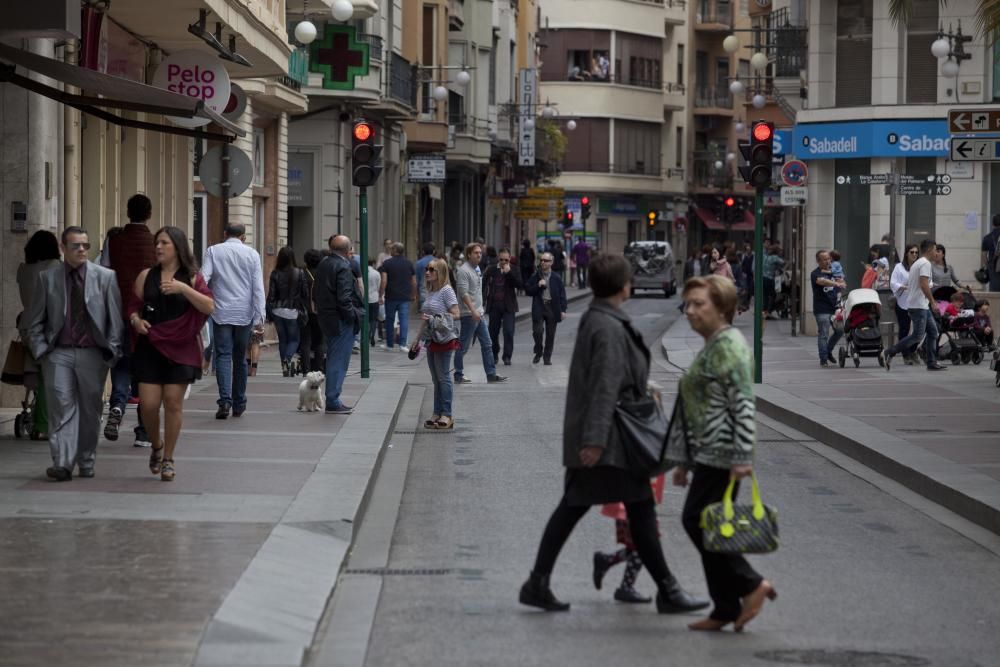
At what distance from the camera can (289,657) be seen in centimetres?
712

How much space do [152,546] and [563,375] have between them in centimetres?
1687

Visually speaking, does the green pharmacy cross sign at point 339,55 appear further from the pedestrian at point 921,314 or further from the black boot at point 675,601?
the black boot at point 675,601

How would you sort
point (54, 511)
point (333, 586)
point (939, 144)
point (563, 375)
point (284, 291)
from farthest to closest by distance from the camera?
point (939, 144)
point (563, 375)
point (284, 291)
point (54, 511)
point (333, 586)

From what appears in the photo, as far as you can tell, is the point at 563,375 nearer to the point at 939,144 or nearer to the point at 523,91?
the point at 939,144

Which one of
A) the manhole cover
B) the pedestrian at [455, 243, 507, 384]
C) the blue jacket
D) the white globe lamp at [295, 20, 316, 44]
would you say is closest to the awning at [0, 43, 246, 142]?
the manhole cover

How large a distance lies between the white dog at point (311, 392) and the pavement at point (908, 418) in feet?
15.1

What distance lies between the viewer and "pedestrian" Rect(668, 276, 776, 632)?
797cm

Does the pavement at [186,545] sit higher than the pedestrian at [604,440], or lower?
lower

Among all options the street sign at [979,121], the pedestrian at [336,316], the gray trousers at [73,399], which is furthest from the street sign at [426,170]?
the gray trousers at [73,399]

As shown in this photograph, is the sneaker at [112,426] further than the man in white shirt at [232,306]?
No

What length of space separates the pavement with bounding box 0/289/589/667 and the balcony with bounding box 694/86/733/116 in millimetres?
78504

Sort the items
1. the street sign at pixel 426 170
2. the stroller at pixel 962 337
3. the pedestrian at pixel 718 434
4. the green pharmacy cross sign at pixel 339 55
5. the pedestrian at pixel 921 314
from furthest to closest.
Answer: the street sign at pixel 426 170, the green pharmacy cross sign at pixel 339 55, the stroller at pixel 962 337, the pedestrian at pixel 921 314, the pedestrian at pixel 718 434

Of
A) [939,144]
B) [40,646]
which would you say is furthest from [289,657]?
[939,144]

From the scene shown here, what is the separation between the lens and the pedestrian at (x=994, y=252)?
26822 millimetres
